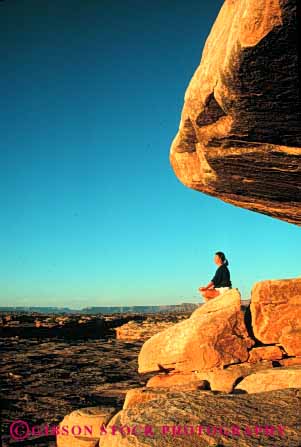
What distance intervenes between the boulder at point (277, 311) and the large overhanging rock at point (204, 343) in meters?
0.36

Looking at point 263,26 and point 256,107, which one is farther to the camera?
point 256,107

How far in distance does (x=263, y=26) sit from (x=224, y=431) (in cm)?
387

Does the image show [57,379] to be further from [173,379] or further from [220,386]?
[220,386]

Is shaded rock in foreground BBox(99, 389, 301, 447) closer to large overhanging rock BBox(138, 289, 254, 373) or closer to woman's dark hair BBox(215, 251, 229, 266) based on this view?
large overhanging rock BBox(138, 289, 254, 373)

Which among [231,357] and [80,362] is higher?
[231,357]

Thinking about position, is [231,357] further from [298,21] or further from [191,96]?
[298,21]

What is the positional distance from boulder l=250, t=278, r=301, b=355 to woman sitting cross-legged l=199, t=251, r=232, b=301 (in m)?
2.13

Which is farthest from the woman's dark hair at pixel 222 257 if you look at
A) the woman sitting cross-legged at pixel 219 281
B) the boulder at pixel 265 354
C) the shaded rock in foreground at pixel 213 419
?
the shaded rock in foreground at pixel 213 419

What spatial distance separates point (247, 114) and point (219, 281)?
7.21 meters

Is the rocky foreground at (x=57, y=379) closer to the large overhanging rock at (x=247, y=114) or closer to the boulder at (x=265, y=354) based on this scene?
the boulder at (x=265, y=354)

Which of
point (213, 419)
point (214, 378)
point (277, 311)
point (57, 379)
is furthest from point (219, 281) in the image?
point (213, 419)

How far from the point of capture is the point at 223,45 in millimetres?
4508

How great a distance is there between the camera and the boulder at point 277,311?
357 inches

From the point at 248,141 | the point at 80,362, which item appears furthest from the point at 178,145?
the point at 80,362
